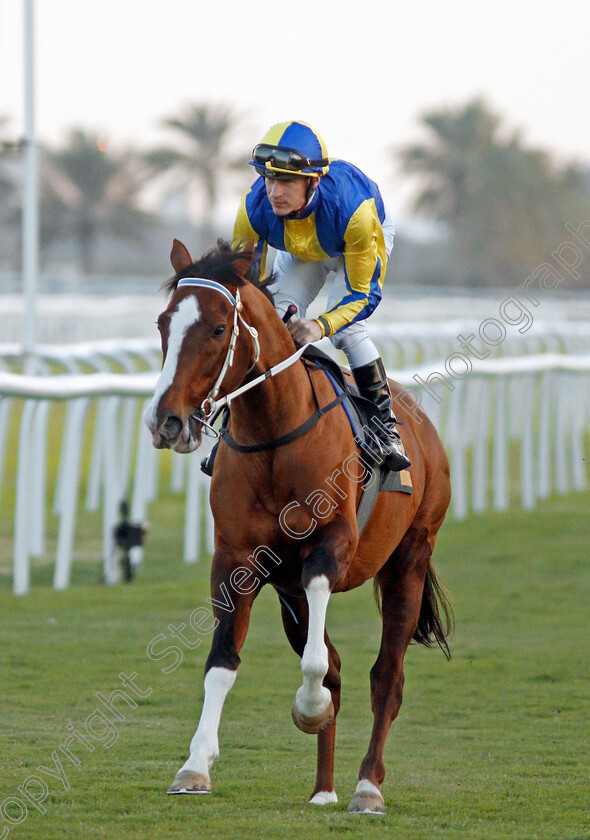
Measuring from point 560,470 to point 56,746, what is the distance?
8.60 m

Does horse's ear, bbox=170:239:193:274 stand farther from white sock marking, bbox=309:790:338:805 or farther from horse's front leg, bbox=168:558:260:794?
white sock marking, bbox=309:790:338:805

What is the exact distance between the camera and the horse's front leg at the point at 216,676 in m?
3.65

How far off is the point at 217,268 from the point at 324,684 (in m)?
1.48

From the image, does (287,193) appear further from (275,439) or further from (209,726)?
(209,726)

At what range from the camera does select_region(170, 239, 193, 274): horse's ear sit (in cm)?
388

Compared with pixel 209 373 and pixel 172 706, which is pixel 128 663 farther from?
pixel 209 373

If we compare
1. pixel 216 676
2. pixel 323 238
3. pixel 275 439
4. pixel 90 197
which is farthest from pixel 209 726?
pixel 90 197

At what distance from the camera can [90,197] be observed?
153 feet

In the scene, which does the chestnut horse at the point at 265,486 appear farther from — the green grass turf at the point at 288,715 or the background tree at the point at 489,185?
the background tree at the point at 489,185

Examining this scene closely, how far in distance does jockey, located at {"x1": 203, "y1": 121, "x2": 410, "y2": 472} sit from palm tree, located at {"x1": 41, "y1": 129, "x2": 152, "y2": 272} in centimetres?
3937

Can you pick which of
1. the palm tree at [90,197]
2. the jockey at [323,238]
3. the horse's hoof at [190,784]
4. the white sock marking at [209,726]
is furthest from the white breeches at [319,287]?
the palm tree at [90,197]

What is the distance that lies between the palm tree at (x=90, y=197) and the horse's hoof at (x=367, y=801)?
40.3m

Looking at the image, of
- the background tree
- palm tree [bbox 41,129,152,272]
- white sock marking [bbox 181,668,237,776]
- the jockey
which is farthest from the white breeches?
the background tree

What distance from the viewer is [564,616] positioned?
24.6 ft
